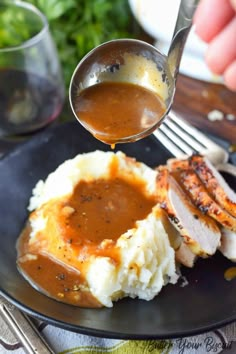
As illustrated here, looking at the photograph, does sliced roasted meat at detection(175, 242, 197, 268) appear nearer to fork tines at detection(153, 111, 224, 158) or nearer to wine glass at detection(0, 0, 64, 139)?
fork tines at detection(153, 111, 224, 158)

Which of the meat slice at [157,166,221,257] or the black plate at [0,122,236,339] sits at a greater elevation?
the meat slice at [157,166,221,257]

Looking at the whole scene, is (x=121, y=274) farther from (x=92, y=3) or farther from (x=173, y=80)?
(x=92, y=3)

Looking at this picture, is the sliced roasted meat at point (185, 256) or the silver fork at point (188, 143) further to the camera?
the silver fork at point (188, 143)

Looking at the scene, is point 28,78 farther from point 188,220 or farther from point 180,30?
point 188,220

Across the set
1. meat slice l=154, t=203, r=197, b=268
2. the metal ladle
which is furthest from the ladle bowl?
meat slice l=154, t=203, r=197, b=268

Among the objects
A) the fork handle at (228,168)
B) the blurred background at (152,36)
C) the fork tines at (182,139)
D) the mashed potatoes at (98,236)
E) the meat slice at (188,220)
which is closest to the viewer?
the mashed potatoes at (98,236)

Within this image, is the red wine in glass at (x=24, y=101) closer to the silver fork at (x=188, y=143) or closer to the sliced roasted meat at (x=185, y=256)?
the silver fork at (x=188, y=143)

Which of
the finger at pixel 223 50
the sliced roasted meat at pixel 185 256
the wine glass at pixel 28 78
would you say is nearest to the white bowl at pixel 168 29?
the finger at pixel 223 50

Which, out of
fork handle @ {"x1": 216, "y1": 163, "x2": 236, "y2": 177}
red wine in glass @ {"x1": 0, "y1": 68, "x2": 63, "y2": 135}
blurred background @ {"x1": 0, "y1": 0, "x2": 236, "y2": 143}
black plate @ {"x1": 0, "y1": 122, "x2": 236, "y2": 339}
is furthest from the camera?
blurred background @ {"x1": 0, "y1": 0, "x2": 236, "y2": 143}

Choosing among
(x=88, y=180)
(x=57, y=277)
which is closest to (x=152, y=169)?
(x=88, y=180)
